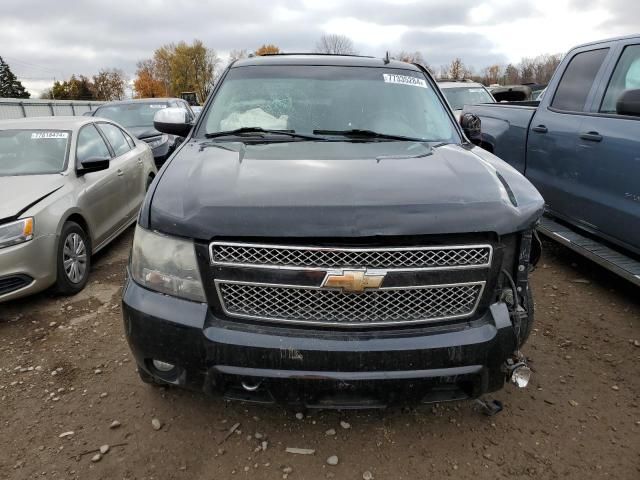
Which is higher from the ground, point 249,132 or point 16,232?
point 249,132

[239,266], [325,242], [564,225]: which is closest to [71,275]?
[239,266]

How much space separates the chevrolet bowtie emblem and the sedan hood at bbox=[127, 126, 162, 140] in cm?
825

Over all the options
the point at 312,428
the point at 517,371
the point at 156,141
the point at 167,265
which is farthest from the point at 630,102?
the point at 156,141

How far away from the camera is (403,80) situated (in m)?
3.44

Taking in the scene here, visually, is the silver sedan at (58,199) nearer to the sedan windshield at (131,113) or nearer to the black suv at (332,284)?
the black suv at (332,284)

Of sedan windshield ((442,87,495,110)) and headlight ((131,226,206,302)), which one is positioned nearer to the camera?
headlight ((131,226,206,302))

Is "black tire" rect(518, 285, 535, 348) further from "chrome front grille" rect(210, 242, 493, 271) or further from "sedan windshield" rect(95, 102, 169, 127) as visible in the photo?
"sedan windshield" rect(95, 102, 169, 127)

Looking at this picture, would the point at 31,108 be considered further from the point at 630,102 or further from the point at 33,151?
the point at 630,102

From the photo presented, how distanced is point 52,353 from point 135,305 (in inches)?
66.9

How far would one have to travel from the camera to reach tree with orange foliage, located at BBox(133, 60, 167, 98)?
90.7 meters

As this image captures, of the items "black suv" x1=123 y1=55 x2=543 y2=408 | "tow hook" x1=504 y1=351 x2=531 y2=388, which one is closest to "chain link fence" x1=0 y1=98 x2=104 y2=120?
"black suv" x1=123 y1=55 x2=543 y2=408

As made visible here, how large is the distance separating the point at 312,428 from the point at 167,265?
1.15 metres

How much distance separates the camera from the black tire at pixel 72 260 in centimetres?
408

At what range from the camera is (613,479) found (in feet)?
7.06
